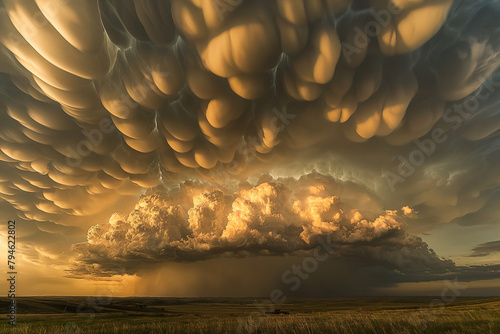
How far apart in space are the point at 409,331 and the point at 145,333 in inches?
736

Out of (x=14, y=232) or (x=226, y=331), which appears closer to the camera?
(x=226, y=331)

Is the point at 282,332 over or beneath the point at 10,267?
beneath

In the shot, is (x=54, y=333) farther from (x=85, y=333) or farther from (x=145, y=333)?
(x=145, y=333)

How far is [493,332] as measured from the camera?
17578 millimetres

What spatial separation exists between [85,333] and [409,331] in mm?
24116

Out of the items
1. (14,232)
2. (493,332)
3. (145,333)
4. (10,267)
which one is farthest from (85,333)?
(493,332)

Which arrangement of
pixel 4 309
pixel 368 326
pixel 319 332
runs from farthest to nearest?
pixel 4 309 → pixel 368 326 → pixel 319 332

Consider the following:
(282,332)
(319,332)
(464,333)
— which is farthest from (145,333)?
(464,333)

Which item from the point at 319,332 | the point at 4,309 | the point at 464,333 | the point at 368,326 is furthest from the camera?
the point at 4,309

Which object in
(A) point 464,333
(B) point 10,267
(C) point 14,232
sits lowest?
(A) point 464,333

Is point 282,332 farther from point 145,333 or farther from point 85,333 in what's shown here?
point 85,333

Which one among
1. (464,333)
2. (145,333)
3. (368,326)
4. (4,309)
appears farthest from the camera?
(4,309)

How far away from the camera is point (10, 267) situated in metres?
21.2

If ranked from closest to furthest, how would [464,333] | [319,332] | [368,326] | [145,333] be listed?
[464,333] → [319,332] → [368,326] → [145,333]
